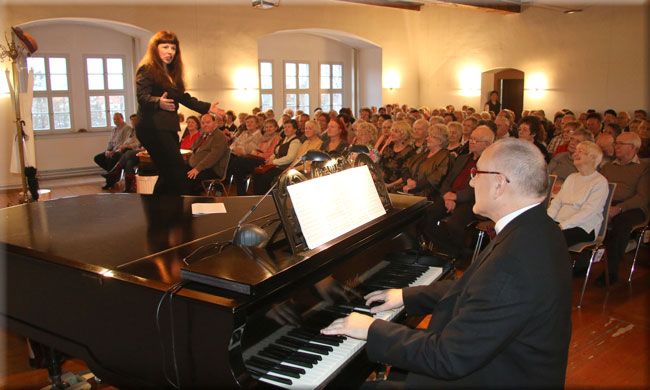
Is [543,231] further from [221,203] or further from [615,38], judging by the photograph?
[615,38]

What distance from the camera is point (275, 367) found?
1.53 m

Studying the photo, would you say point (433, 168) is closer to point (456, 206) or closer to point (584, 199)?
point (456, 206)

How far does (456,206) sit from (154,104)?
263 cm

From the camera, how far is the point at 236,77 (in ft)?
37.8

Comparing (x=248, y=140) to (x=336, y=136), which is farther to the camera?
(x=248, y=140)

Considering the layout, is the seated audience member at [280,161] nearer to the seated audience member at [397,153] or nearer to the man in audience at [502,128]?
the seated audience member at [397,153]

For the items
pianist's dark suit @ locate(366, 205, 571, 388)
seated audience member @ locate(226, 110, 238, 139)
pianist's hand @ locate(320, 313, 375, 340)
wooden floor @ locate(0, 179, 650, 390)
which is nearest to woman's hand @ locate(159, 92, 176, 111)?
wooden floor @ locate(0, 179, 650, 390)

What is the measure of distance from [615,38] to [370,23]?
5.79m

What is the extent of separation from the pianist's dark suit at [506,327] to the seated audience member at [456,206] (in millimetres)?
2993

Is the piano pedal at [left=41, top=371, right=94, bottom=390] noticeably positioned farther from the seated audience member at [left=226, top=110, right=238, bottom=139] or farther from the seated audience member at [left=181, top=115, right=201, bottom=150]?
the seated audience member at [left=226, top=110, right=238, bottom=139]

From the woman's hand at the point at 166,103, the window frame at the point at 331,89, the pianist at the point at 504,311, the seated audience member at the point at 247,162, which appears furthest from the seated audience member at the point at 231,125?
the pianist at the point at 504,311

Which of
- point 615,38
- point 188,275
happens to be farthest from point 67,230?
point 615,38

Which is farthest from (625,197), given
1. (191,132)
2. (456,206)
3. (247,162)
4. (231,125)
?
(231,125)

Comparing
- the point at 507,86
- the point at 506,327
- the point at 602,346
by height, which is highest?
the point at 507,86
